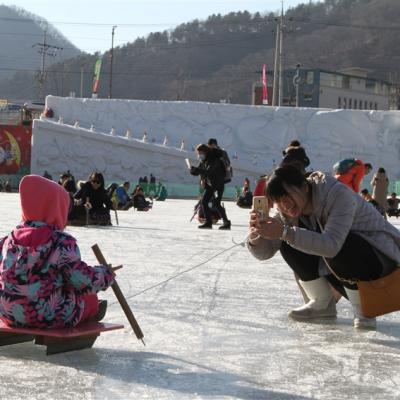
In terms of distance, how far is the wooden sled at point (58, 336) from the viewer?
103 inches

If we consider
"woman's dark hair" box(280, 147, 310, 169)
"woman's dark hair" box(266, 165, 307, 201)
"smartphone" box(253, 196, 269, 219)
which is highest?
"woman's dark hair" box(280, 147, 310, 169)

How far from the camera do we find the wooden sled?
2.61 meters

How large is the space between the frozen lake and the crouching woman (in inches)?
8.8

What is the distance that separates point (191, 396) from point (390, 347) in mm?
1022

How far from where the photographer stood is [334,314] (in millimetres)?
3543

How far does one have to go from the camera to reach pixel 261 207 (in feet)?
9.39

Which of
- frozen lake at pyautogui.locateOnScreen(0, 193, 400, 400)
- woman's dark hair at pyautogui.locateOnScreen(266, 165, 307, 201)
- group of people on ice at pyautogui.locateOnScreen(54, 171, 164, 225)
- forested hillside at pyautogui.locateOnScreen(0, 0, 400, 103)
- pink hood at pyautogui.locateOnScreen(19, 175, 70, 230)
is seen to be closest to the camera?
frozen lake at pyautogui.locateOnScreen(0, 193, 400, 400)

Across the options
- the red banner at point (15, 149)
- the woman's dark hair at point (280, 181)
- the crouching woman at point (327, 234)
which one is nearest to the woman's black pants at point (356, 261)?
the crouching woman at point (327, 234)

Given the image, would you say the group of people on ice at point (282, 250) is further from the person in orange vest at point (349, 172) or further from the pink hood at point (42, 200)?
the person in orange vest at point (349, 172)

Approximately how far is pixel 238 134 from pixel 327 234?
29442 mm

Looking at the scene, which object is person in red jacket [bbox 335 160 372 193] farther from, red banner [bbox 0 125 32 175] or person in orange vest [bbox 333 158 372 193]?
red banner [bbox 0 125 32 175]

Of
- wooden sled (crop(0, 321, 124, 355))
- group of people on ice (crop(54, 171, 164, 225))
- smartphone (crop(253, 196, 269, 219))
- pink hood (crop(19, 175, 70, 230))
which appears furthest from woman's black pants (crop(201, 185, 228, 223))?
pink hood (crop(19, 175, 70, 230))

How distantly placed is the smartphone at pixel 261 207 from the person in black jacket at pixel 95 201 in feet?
22.7

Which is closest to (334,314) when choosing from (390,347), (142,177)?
(390,347)
